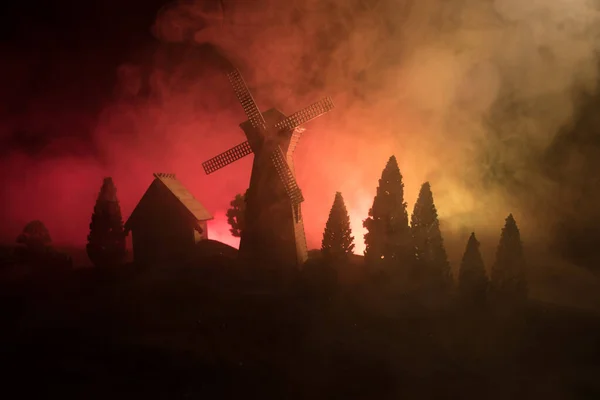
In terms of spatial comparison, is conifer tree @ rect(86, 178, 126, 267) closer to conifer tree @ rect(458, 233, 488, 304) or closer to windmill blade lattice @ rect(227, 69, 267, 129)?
windmill blade lattice @ rect(227, 69, 267, 129)

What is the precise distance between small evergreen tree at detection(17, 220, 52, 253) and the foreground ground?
7.91 ft

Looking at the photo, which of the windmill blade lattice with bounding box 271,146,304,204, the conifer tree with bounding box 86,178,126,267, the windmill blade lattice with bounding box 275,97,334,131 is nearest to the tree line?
the windmill blade lattice with bounding box 271,146,304,204

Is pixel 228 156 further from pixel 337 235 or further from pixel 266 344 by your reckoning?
pixel 266 344

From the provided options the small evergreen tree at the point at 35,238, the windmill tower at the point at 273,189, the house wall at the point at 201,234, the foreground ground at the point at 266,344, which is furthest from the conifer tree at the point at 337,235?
the small evergreen tree at the point at 35,238

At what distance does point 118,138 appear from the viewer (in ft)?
93.2

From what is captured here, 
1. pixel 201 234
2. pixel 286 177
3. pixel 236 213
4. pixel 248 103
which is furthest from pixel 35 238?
pixel 286 177

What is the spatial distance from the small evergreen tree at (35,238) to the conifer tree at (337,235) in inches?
484

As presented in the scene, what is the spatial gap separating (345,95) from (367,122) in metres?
1.81

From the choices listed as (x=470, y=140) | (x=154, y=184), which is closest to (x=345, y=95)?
(x=470, y=140)

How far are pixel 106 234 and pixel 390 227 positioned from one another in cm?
1139

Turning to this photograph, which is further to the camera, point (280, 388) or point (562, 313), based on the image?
point (562, 313)

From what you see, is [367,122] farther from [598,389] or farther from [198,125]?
[598,389]

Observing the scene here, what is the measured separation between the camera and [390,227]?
20469 millimetres

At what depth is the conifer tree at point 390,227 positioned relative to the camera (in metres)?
20.3
